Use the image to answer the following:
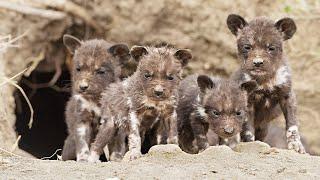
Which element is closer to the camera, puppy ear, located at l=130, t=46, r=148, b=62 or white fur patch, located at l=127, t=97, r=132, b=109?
white fur patch, located at l=127, t=97, r=132, b=109

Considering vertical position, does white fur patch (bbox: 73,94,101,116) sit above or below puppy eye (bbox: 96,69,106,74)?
below

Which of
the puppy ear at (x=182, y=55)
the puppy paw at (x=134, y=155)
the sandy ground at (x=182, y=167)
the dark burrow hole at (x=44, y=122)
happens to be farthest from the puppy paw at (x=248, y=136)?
the dark burrow hole at (x=44, y=122)

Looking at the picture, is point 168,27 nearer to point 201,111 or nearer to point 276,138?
point 276,138

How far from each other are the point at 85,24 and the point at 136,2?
0.81 meters

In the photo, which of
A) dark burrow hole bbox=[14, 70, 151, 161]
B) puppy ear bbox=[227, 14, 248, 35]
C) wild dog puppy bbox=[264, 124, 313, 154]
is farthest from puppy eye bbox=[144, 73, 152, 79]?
dark burrow hole bbox=[14, 70, 151, 161]

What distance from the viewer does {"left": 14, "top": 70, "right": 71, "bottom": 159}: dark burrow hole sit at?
1339 cm

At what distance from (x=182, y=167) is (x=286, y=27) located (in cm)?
254

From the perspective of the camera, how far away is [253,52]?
27.0ft

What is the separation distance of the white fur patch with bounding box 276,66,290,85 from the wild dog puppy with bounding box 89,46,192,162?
0.99m

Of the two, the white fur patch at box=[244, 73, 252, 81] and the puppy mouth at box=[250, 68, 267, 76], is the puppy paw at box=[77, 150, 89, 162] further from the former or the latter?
the puppy mouth at box=[250, 68, 267, 76]

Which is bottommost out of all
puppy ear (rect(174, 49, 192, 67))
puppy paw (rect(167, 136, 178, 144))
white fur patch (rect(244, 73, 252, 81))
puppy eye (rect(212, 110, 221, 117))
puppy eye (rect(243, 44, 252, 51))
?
puppy paw (rect(167, 136, 178, 144))

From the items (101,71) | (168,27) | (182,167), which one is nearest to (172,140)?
(182,167)

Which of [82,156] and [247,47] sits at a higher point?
[247,47]

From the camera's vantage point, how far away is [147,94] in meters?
7.76
